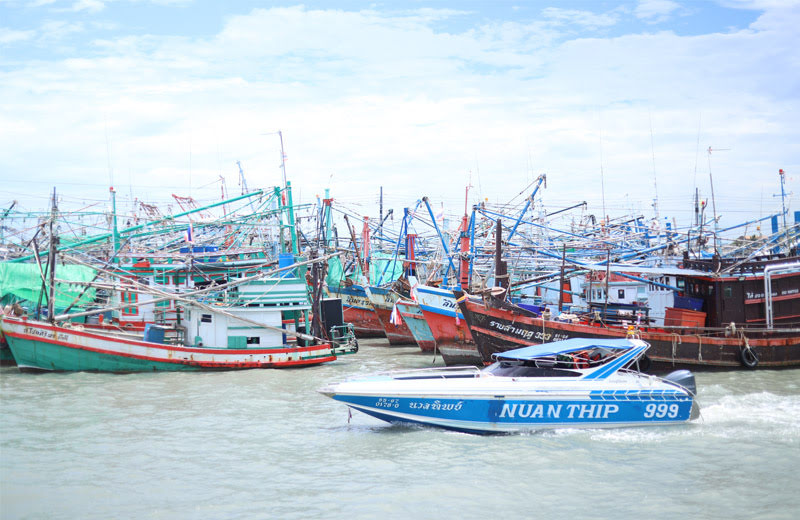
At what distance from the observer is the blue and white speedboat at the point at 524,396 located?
14062mm

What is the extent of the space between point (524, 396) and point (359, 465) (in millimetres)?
3728

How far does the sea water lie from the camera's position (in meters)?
10.7

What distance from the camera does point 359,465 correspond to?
12.5m

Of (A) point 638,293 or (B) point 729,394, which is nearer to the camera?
(B) point 729,394

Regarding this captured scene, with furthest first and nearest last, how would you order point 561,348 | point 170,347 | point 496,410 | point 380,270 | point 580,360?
point 380,270
point 170,347
point 580,360
point 561,348
point 496,410

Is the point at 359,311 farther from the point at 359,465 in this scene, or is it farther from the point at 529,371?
the point at 359,465

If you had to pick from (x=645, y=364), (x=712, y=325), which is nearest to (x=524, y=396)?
(x=645, y=364)

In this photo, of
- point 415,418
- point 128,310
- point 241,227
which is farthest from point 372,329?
point 415,418

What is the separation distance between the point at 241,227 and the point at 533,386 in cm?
2107

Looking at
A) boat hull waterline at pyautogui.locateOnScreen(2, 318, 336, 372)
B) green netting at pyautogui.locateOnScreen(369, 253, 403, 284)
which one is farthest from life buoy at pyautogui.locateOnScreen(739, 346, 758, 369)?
green netting at pyautogui.locateOnScreen(369, 253, 403, 284)

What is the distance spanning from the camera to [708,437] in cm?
1447

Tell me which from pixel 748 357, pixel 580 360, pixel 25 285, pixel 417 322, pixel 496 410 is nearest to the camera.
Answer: pixel 496 410

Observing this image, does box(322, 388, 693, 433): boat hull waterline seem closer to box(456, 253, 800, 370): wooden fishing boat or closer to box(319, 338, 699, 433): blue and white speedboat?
box(319, 338, 699, 433): blue and white speedboat

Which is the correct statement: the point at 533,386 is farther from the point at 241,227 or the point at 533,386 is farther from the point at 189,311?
the point at 241,227
